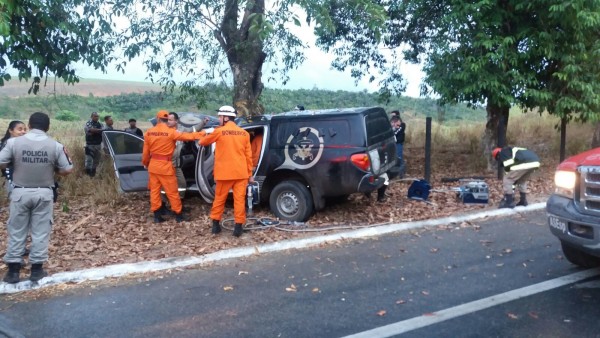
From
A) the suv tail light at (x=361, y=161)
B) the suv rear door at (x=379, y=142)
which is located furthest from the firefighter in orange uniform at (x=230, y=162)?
the suv rear door at (x=379, y=142)

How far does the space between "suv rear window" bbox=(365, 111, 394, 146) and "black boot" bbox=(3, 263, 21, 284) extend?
4797 mm

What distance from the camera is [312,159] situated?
8.69 m

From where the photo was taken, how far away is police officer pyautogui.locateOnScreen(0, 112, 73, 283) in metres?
6.03

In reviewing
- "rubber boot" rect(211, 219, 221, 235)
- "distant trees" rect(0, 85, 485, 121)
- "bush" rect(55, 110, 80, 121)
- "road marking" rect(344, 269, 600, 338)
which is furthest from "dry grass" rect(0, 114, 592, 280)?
"bush" rect(55, 110, 80, 121)

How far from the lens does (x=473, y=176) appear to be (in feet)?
43.4

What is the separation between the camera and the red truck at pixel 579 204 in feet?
17.3

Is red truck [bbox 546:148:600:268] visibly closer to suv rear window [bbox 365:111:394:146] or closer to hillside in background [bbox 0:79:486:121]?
suv rear window [bbox 365:111:394:146]

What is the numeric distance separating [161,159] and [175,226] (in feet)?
3.30

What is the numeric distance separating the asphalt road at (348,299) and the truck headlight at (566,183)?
3.04ft

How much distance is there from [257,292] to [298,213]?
297 cm

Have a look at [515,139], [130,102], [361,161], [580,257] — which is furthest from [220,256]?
[130,102]

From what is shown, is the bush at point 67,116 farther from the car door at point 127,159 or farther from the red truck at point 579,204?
the red truck at point 579,204

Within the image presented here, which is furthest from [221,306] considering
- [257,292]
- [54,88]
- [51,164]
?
[54,88]

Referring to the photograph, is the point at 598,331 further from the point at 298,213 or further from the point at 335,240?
the point at 298,213
